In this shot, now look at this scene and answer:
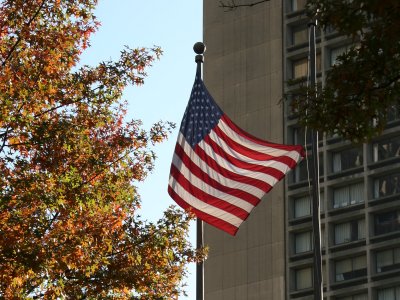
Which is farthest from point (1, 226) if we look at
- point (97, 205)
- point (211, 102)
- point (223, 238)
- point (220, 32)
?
point (220, 32)

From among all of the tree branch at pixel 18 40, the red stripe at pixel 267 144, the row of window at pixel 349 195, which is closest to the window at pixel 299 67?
the row of window at pixel 349 195

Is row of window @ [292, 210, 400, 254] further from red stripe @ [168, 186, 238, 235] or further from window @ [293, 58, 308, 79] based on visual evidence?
red stripe @ [168, 186, 238, 235]

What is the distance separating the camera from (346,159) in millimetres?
107000

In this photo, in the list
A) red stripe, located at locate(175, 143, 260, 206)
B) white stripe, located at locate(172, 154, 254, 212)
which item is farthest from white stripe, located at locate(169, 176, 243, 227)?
red stripe, located at locate(175, 143, 260, 206)

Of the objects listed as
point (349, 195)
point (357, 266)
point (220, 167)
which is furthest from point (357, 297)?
point (220, 167)

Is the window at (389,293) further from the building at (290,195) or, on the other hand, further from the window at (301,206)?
the window at (301,206)

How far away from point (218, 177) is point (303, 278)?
6938 cm

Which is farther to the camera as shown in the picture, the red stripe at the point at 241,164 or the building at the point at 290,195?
the building at the point at 290,195

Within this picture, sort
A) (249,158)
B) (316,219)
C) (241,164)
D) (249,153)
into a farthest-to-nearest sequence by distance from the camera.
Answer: (249,153), (249,158), (241,164), (316,219)

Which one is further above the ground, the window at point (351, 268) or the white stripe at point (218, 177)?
the window at point (351, 268)

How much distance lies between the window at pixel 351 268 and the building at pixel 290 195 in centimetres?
7

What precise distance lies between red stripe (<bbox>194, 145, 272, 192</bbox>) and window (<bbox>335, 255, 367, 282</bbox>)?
6479 cm

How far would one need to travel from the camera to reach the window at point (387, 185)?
335 ft

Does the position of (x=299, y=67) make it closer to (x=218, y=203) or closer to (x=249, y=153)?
(x=249, y=153)
